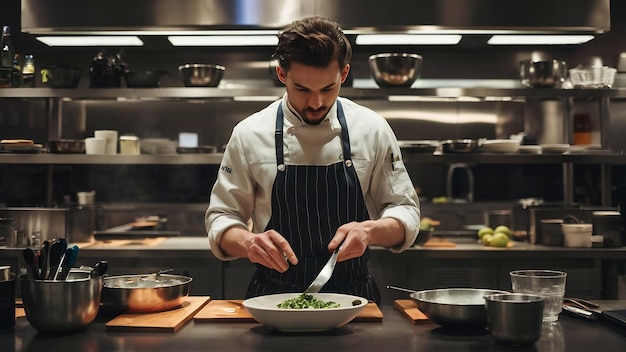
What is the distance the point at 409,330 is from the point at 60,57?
165 inches

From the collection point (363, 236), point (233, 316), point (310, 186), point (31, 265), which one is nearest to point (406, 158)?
point (310, 186)

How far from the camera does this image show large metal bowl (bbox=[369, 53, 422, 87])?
165 inches

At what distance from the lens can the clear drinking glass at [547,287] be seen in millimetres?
1893

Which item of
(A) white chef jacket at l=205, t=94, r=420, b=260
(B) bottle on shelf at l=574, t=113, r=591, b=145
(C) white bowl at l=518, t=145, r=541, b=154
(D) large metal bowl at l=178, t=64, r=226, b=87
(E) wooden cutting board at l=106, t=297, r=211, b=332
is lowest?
(E) wooden cutting board at l=106, t=297, r=211, b=332

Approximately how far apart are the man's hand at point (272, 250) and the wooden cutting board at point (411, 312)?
1.17 feet

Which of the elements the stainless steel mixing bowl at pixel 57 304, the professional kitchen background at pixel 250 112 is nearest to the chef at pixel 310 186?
the stainless steel mixing bowl at pixel 57 304

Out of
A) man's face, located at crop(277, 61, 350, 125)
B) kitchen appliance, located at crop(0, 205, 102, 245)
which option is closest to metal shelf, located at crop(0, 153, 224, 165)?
kitchen appliance, located at crop(0, 205, 102, 245)

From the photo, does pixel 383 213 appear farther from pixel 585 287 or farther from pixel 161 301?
pixel 585 287

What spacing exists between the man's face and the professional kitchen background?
9.23 ft

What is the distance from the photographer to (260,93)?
4184 millimetres

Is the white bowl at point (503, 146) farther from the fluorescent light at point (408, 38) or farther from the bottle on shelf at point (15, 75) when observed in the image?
the bottle on shelf at point (15, 75)

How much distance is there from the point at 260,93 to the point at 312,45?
2019 mm

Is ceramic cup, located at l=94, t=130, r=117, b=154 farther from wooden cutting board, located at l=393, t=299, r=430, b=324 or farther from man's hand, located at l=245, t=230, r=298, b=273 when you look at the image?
wooden cutting board, located at l=393, t=299, r=430, b=324

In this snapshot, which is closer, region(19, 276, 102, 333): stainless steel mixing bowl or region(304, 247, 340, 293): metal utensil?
region(19, 276, 102, 333): stainless steel mixing bowl
